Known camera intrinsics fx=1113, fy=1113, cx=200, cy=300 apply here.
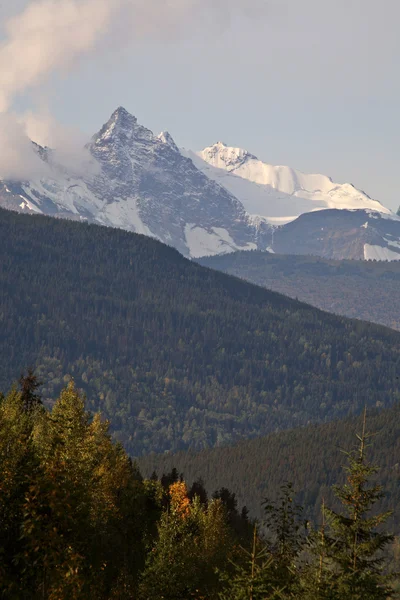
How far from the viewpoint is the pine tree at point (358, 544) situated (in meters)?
58.3

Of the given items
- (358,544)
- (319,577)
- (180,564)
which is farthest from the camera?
(180,564)

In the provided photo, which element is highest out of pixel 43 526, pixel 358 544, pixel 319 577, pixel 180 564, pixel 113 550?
pixel 358 544

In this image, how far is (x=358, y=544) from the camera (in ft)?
201

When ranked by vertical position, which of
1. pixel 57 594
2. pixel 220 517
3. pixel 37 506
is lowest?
pixel 220 517

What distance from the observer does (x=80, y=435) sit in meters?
91.2

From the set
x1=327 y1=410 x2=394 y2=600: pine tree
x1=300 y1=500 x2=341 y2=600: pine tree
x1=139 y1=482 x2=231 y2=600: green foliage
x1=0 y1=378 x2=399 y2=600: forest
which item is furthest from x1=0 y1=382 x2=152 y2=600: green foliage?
x1=327 y1=410 x2=394 y2=600: pine tree

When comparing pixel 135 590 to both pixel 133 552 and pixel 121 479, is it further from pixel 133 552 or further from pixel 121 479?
pixel 121 479

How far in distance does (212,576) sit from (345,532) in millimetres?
32621

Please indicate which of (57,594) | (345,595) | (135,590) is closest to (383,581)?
(345,595)

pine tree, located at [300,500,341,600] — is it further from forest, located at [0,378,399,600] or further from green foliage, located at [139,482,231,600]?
green foliage, located at [139,482,231,600]

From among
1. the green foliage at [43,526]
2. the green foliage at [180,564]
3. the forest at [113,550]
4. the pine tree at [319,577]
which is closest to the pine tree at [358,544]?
the forest at [113,550]

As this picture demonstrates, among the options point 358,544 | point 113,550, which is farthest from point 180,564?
point 358,544

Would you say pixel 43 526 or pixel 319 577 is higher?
pixel 43 526

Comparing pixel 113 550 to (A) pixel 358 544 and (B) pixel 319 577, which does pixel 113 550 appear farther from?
(B) pixel 319 577
